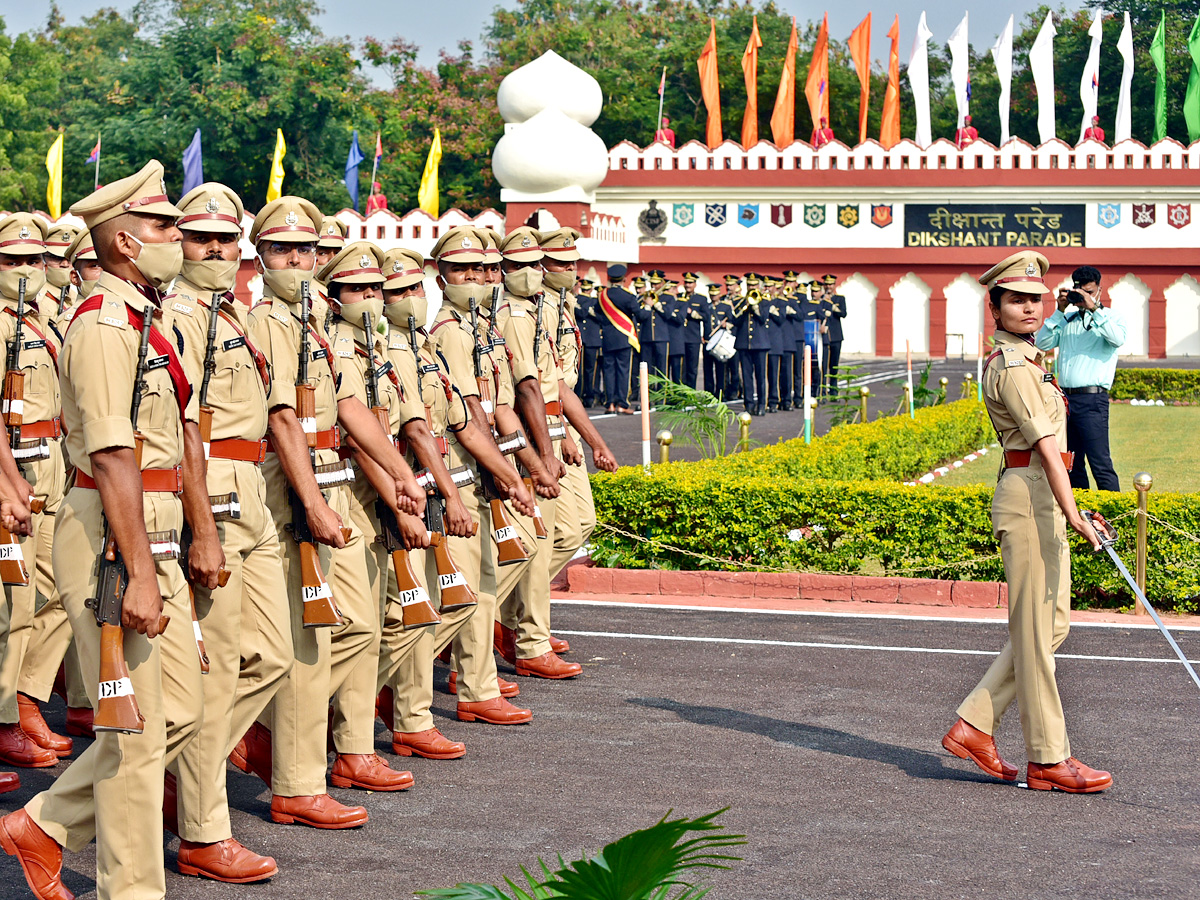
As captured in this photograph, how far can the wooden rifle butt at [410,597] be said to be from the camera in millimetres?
6277

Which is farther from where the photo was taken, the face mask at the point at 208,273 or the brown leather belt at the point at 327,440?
the brown leather belt at the point at 327,440

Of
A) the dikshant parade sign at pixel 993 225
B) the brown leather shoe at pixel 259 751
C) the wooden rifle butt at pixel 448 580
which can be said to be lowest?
the brown leather shoe at pixel 259 751

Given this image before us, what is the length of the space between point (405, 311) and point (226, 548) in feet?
6.01

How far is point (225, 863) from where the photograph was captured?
5.04 m

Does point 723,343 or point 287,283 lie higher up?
point 287,283

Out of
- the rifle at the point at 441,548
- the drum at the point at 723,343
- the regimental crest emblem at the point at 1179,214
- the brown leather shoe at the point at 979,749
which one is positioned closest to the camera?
the brown leather shoe at the point at 979,749

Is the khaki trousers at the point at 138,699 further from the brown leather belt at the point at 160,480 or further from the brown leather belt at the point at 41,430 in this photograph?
the brown leather belt at the point at 41,430

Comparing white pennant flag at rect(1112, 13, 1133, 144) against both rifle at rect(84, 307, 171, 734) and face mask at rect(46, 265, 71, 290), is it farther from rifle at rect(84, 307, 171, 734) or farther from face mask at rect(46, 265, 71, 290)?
rifle at rect(84, 307, 171, 734)

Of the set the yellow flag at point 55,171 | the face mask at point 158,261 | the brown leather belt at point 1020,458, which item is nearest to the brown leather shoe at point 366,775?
the face mask at point 158,261

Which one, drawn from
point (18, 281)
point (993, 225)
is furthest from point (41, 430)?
point (993, 225)

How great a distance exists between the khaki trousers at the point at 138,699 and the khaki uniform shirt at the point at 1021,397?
308 cm

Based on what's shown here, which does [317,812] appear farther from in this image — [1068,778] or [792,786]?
[1068,778]

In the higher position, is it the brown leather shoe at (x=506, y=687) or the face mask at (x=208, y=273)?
the face mask at (x=208, y=273)

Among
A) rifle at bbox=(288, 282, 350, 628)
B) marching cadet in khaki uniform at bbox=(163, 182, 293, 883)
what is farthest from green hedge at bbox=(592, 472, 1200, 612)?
→ marching cadet in khaki uniform at bbox=(163, 182, 293, 883)
